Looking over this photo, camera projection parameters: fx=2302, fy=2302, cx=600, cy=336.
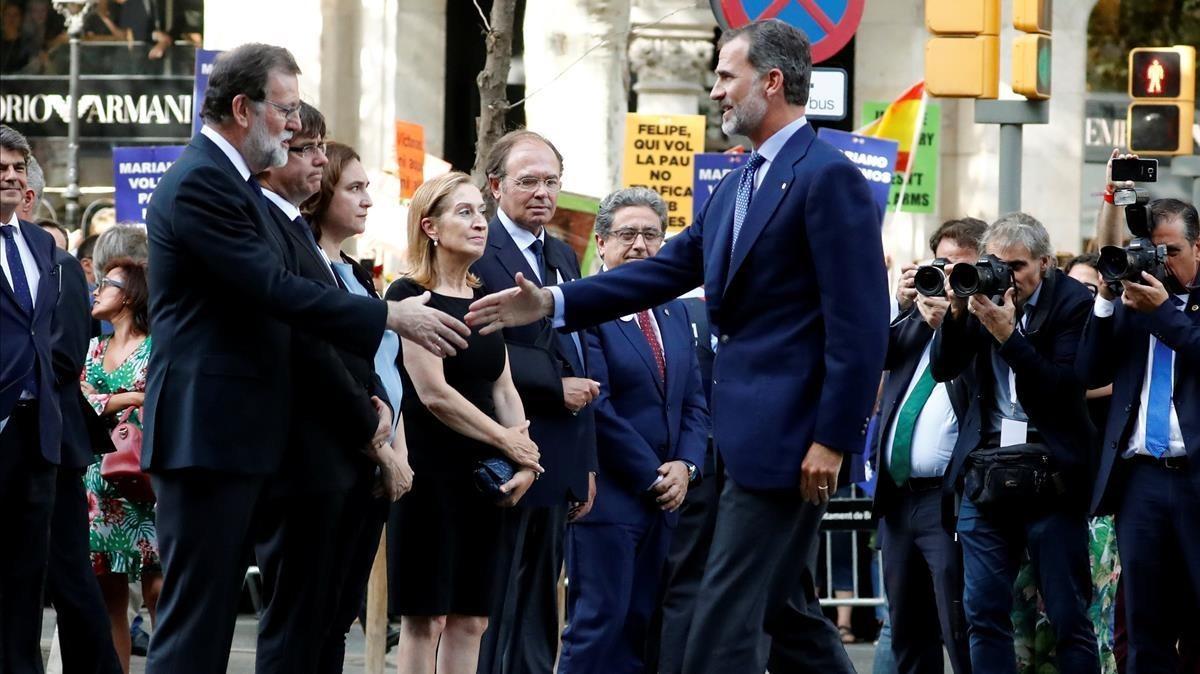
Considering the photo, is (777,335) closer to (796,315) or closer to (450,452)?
(796,315)

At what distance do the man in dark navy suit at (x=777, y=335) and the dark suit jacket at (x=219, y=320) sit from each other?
1124 mm

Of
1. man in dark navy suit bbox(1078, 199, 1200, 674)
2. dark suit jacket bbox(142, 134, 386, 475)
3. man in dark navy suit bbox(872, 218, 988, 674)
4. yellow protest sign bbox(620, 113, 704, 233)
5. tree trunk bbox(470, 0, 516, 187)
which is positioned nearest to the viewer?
dark suit jacket bbox(142, 134, 386, 475)

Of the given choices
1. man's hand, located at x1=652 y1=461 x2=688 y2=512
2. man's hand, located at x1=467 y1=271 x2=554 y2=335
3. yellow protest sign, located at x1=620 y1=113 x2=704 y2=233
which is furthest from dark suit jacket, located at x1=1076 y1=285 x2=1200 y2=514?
yellow protest sign, located at x1=620 y1=113 x2=704 y2=233

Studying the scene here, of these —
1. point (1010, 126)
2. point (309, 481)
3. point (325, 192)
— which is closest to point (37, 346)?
point (325, 192)

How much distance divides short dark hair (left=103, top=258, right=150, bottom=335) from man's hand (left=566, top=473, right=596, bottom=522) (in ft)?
7.42

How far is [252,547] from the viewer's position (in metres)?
7.10

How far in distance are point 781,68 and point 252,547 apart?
2.21 meters

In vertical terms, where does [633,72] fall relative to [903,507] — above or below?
above

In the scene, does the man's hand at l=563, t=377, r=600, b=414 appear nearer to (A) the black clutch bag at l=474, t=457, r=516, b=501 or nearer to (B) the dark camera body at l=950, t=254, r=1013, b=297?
(A) the black clutch bag at l=474, t=457, r=516, b=501

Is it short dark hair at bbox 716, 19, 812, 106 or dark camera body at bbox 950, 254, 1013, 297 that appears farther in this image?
dark camera body at bbox 950, 254, 1013, 297

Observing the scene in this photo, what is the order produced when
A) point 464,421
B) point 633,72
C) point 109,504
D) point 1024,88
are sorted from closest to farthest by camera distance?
point 464,421, point 109,504, point 1024,88, point 633,72

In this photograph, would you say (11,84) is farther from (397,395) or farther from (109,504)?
(397,395)

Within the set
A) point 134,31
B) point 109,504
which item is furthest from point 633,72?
point 109,504

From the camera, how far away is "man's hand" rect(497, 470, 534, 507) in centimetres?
845
